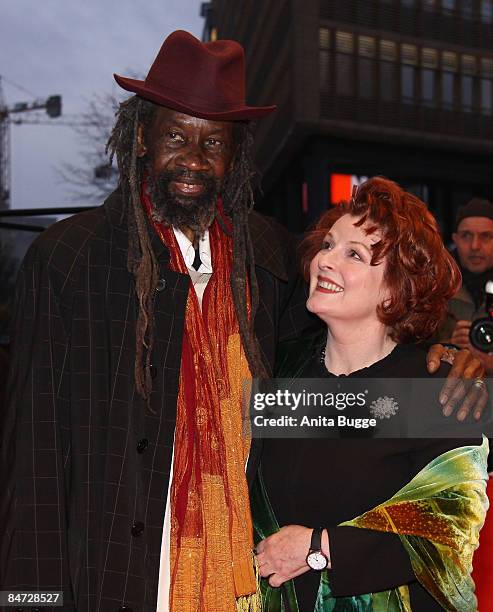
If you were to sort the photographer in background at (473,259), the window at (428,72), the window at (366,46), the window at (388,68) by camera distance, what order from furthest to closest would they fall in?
the window at (428,72) < the window at (388,68) < the window at (366,46) < the photographer in background at (473,259)

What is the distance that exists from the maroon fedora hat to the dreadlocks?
12cm

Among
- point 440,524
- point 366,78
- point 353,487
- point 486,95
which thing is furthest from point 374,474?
point 486,95

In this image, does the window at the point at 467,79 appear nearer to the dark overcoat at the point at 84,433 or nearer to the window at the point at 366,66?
the window at the point at 366,66

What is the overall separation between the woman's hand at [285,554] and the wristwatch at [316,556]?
0.5 inches

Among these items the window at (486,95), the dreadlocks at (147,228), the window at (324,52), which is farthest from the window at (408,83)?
the dreadlocks at (147,228)

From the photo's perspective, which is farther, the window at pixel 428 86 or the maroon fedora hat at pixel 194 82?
the window at pixel 428 86

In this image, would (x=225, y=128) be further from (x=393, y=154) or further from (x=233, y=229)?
(x=393, y=154)

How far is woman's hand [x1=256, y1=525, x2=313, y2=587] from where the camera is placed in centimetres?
241

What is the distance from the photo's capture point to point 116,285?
2643 millimetres

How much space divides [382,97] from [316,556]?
24430 mm

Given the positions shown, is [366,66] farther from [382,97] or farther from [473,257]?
[473,257]

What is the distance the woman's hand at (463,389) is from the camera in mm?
2438

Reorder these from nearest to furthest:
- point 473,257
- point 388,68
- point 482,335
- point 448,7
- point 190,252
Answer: point 190,252 → point 482,335 → point 473,257 → point 388,68 → point 448,7

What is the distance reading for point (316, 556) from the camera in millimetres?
2383
